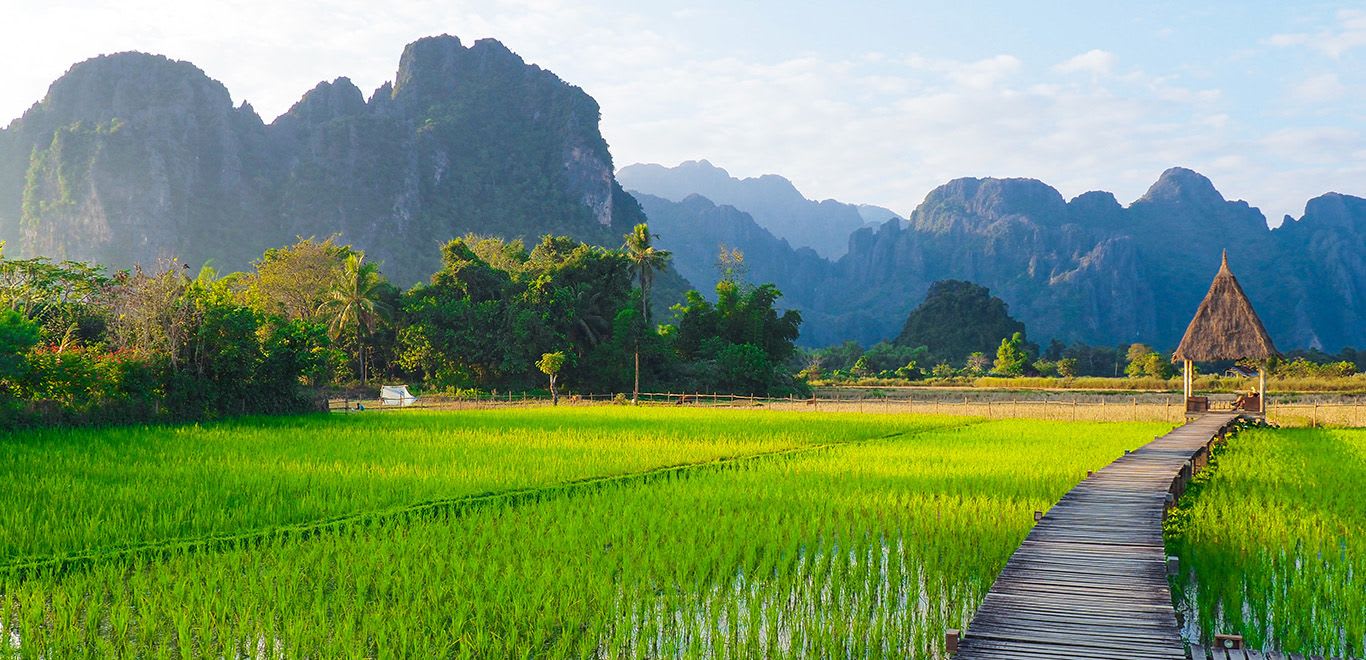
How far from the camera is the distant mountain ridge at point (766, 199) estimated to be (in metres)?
181

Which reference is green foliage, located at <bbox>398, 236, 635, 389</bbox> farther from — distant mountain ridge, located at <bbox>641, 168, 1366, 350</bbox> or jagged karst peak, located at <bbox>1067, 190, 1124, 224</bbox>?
jagged karst peak, located at <bbox>1067, 190, 1124, 224</bbox>

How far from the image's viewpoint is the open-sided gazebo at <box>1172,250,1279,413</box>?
22625 mm

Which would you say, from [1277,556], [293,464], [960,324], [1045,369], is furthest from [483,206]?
[1277,556]

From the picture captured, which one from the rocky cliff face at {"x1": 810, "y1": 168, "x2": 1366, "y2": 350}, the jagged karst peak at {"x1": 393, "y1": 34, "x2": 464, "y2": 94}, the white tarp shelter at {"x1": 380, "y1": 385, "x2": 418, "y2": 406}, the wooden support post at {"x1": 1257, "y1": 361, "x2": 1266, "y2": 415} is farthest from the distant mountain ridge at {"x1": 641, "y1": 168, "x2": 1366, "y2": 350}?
the white tarp shelter at {"x1": 380, "y1": 385, "x2": 418, "y2": 406}

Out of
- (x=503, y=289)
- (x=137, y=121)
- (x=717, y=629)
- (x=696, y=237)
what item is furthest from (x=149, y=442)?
(x=696, y=237)

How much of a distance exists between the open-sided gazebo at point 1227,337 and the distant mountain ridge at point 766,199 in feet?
504

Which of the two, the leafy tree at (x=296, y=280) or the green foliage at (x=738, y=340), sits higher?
the leafy tree at (x=296, y=280)

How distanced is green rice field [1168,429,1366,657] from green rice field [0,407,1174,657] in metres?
1.33

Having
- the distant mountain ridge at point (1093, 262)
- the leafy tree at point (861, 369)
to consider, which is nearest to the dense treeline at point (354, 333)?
the leafy tree at point (861, 369)

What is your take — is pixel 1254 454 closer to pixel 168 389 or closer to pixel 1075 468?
pixel 1075 468

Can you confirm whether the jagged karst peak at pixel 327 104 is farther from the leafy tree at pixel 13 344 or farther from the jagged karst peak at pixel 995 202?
the leafy tree at pixel 13 344

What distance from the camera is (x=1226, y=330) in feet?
76.7

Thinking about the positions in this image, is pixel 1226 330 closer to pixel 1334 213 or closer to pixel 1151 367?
pixel 1151 367

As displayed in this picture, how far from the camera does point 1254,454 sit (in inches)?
579
